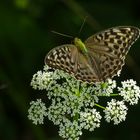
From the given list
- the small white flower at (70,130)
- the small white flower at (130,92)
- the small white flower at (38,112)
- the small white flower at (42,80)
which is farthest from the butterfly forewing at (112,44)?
the small white flower at (38,112)

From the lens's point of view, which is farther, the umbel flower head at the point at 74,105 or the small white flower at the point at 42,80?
the small white flower at the point at 42,80

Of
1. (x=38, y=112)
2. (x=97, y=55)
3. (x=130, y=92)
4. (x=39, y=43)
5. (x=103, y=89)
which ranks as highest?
(x=97, y=55)

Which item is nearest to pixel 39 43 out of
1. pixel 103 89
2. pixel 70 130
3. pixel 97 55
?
pixel 97 55

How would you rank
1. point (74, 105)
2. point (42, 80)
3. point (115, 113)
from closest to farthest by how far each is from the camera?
point (74, 105) → point (115, 113) → point (42, 80)

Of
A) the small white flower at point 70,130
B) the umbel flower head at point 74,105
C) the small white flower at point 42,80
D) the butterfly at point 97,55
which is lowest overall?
the small white flower at point 70,130

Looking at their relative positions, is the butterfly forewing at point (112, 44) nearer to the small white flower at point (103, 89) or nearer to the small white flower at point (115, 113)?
the small white flower at point (103, 89)

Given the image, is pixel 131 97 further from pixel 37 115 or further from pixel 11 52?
pixel 11 52

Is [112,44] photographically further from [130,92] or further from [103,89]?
[130,92]
